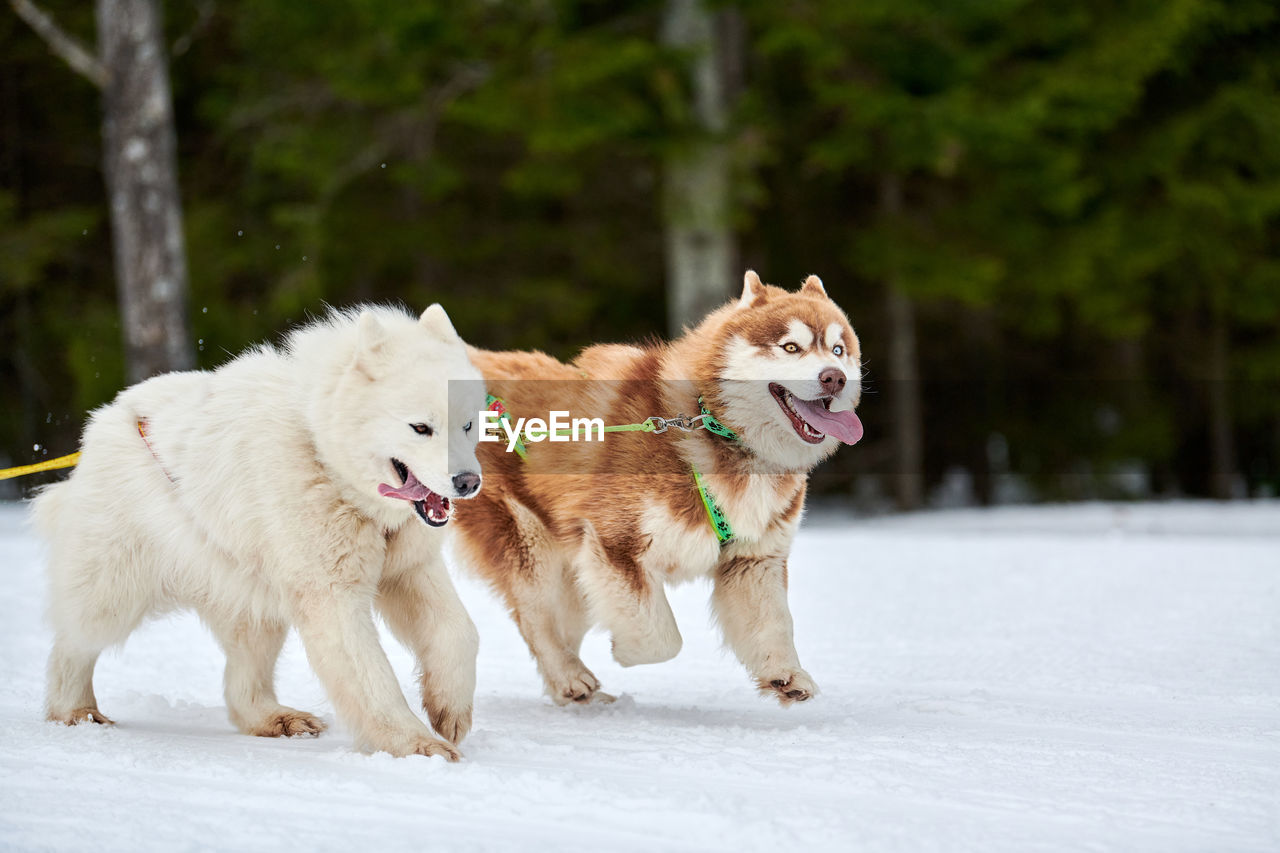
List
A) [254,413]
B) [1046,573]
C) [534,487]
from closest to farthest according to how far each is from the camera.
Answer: [254,413] → [534,487] → [1046,573]

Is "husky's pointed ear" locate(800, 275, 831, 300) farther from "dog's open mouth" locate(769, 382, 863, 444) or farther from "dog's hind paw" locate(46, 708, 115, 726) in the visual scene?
"dog's hind paw" locate(46, 708, 115, 726)

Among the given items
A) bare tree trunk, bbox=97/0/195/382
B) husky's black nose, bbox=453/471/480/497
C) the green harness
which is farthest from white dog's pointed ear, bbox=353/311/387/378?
bare tree trunk, bbox=97/0/195/382

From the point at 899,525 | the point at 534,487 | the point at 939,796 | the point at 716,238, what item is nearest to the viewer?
the point at 939,796

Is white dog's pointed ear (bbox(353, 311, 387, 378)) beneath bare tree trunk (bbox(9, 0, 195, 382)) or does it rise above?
beneath

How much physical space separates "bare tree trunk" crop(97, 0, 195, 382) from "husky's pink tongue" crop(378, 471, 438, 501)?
7519 mm

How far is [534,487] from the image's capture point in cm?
498

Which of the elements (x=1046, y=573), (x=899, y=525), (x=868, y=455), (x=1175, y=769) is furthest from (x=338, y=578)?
(x=868, y=455)

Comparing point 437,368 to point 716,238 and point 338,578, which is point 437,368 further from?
point 716,238

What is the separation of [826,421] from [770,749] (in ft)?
4.13

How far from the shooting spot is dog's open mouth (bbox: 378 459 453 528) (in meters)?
3.66

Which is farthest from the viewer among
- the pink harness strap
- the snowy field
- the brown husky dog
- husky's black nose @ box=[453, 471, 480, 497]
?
the brown husky dog

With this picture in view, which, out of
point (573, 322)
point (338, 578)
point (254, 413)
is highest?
point (573, 322)

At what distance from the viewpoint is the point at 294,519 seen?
3814 millimetres

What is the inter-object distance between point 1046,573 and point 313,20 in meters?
9.76
